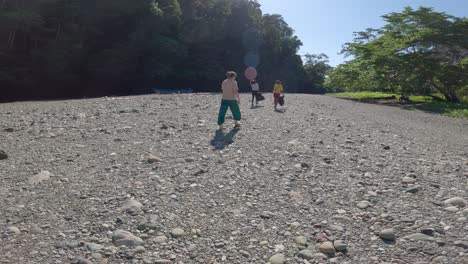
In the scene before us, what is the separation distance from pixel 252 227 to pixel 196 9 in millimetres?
48469

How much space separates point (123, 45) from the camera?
40188 mm

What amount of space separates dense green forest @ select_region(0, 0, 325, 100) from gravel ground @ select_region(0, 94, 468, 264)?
2637cm

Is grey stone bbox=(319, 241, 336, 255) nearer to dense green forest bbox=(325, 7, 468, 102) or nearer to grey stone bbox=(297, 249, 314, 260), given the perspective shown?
grey stone bbox=(297, 249, 314, 260)

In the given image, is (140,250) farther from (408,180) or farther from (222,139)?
(222,139)

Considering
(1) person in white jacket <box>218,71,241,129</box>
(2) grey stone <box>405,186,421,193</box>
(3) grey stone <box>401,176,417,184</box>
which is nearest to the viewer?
(2) grey stone <box>405,186,421,193</box>

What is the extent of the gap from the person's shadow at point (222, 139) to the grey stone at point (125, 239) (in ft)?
13.6

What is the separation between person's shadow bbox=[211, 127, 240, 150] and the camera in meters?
8.55

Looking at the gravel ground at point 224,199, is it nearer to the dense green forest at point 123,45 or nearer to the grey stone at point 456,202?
the grey stone at point 456,202

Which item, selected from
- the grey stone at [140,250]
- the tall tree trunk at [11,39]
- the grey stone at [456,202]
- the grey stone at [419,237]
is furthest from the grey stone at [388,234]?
the tall tree trunk at [11,39]

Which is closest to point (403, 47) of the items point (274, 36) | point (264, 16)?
point (274, 36)

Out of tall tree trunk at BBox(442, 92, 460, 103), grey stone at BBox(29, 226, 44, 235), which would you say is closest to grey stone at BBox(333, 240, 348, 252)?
grey stone at BBox(29, 226, 44, 235)

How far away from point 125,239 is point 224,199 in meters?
1.63

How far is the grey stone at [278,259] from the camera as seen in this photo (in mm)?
3891

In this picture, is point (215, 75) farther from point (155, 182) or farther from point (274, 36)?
point (155, 182)
